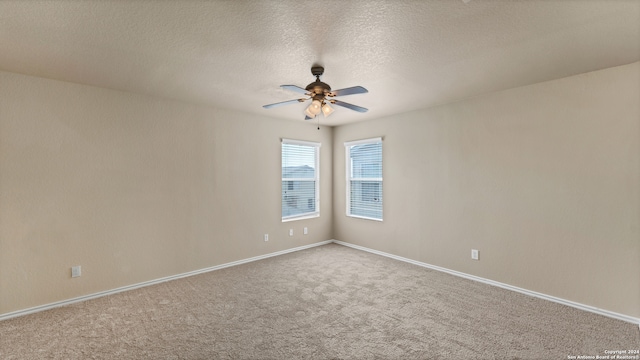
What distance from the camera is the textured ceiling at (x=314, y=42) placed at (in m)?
1.80

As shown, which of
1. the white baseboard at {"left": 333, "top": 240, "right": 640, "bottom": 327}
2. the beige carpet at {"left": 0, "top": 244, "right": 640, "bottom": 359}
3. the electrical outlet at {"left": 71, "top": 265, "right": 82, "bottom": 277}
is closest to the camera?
the beige carpet at {"left": 0, "top": 244, "right": 640, "bottom": 359}

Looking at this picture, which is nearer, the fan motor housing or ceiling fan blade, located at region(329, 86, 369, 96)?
ceiling fan blade, located at region(329, 86, 369, 96)

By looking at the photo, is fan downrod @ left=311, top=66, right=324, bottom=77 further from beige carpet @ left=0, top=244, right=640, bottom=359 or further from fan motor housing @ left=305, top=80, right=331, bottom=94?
beige carpet @ left=0, top=244, right=640, bottom=359

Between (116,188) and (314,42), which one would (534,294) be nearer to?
(314,42)

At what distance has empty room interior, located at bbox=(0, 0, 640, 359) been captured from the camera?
6.89 feet

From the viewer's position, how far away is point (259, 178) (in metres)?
4.73

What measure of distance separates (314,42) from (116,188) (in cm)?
300

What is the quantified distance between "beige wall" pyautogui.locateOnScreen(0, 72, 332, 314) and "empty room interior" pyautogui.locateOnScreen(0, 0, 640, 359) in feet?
0.07

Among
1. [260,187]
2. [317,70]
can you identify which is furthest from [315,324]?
[260,187]

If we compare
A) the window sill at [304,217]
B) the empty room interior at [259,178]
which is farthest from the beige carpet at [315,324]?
the window sill at [304,217]

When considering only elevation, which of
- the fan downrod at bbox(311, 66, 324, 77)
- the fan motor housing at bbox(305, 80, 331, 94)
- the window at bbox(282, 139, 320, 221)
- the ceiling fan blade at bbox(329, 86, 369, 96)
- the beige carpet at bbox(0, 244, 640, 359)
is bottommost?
the beige carpet at bbox(0, 244, 640, 359)

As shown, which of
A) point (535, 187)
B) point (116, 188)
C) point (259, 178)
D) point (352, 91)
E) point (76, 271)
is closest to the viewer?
point (352, 91)

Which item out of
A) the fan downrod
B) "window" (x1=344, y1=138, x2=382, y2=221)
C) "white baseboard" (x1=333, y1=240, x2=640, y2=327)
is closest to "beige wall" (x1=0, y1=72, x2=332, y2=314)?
"window" (x1=344, y1=138, x2=382, y2=221)

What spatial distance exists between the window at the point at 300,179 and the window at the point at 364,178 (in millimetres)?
670
